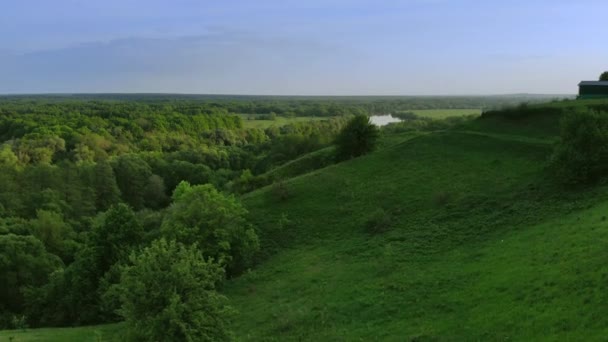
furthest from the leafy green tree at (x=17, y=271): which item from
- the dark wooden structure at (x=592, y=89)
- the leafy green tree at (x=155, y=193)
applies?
the dark wooden structure at (x=592, y=89)

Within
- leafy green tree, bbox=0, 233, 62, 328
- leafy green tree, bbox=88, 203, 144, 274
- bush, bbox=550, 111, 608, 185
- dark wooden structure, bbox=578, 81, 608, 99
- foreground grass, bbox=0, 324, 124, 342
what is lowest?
leafy green tree, bbox=0, 233, 62, 328

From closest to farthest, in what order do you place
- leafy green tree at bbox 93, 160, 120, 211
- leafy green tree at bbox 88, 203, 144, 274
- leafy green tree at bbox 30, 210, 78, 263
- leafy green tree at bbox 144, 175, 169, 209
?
leafy green tree at bbox 88, 203, 144, 274 → leafy green tree at bbox 30, 210, 78, 263 → leafy green tree at bbox 93, 160, 120, 211 → leafy green tree at bbox 144, 175, 169, 209

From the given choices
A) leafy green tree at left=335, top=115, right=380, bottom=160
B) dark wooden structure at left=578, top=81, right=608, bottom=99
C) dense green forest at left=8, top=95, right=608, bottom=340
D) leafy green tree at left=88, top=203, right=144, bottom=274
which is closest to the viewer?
dense green forest at left=8, top=95, right=608, bottom=340

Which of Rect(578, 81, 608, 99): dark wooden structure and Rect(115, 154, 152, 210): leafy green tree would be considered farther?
Rect(115, 154, 152, 210): leafy green tree

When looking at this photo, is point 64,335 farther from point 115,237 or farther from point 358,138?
point 358,138

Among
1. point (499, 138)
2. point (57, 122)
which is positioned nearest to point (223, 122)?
point (57, 122)

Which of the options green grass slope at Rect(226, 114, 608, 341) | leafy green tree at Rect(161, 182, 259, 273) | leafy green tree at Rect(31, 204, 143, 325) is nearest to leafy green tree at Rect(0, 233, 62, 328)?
leafy green tree at Rect(31, 204, 143, 325)

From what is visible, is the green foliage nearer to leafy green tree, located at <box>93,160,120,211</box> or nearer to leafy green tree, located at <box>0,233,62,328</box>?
leafy green tree, located at <box>0,233,62,328</box>
